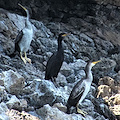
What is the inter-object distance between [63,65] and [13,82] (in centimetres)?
286

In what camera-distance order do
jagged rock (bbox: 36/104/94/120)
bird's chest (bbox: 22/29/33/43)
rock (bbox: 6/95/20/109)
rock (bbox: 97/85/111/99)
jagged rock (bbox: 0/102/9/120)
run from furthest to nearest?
1. rock (bbox: 97/85/111/99)
2. bird's chest (bbox: 22/29/33/43)
3. jagged rock (bbox: 36/104/94/120)
4. rock (bbox: 6/95/20/109)
5. jagged rock (bbox: 0/102/9/120)

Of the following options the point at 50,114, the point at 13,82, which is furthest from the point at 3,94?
the point at 50,114

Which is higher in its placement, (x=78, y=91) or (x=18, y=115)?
(x=78, y=91)

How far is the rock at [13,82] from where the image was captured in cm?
400

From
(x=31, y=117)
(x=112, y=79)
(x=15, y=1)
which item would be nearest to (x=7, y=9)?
(x=15, y=1)

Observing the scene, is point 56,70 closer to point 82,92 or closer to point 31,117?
point 82,92

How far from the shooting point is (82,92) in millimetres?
4371

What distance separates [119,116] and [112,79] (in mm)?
1303

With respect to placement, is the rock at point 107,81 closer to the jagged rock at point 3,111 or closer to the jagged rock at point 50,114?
the jagged rock at point 50,114

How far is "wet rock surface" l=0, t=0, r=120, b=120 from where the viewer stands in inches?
157

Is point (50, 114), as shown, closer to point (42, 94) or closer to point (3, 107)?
point (42, 94)

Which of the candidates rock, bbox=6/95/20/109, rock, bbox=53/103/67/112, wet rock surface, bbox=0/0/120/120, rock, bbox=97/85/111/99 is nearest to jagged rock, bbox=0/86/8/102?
wet rock surface, bbox=0/0/120/120

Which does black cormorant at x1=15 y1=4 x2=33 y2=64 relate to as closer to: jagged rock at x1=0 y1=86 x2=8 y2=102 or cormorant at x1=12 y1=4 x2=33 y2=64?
cormorant at x1=12 y1=4 x2=33 y2=64

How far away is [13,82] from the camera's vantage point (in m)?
4.01
